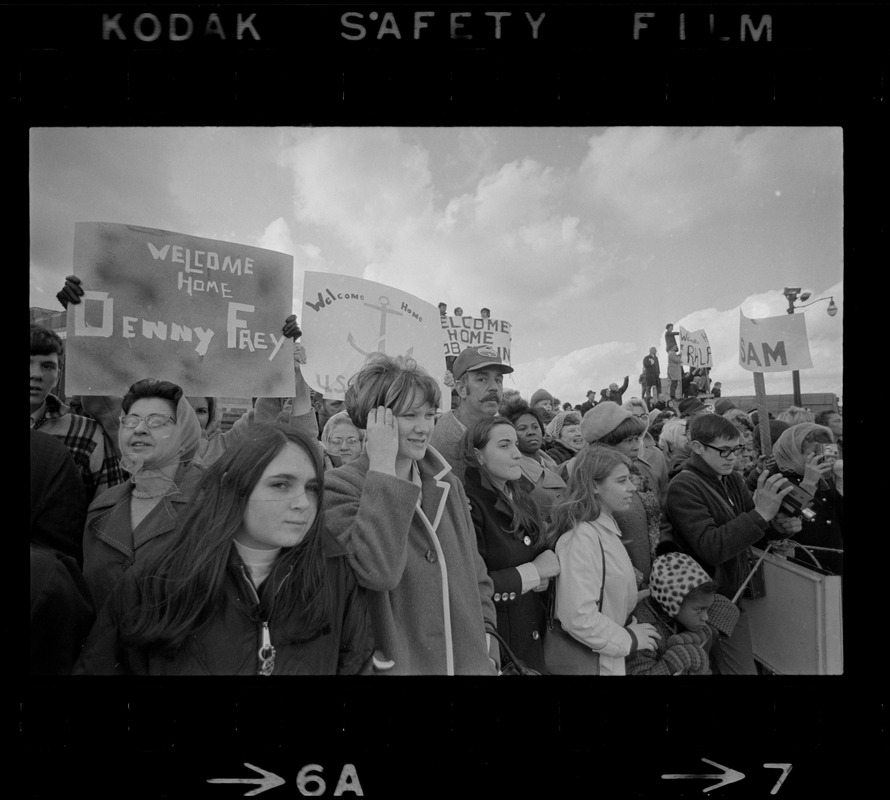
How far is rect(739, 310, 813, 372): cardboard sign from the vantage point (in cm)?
196

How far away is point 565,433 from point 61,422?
1.86 meters

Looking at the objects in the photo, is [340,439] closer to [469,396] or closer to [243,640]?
[469,396]

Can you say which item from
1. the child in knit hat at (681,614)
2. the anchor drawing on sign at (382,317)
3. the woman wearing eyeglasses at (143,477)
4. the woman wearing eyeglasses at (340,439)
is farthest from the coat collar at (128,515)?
the child in knit hat at (681,614)

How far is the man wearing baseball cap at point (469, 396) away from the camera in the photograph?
1957 millimetres

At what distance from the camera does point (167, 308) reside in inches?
75.5

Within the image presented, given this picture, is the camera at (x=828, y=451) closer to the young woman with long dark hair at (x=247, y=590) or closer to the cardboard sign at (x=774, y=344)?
the cardboard sign at (x=774, y=344)

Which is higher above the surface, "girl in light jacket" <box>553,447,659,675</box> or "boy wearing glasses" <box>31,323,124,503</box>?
"boy wearing glasses" <box>31,323,124,503</box>

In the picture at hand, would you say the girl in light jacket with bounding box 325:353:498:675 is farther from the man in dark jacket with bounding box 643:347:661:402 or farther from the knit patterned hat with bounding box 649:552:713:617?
the man in dark jacket with bounding box 643:347:661:402
